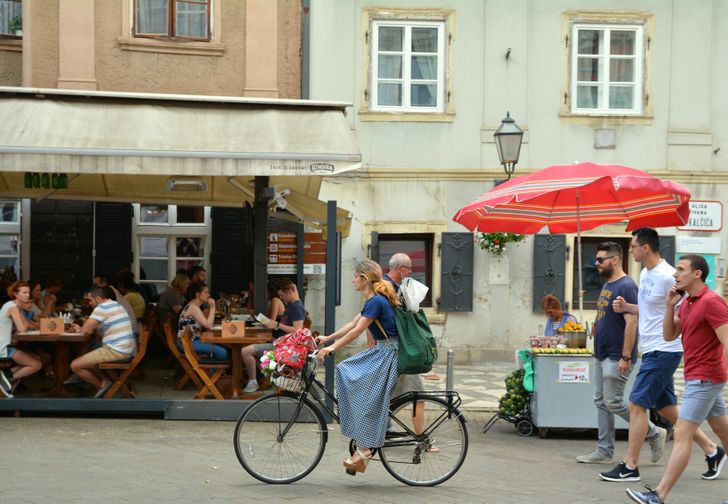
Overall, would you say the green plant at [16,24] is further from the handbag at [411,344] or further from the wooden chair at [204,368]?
the handbag at [411,344]

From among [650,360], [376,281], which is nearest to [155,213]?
[376,281]

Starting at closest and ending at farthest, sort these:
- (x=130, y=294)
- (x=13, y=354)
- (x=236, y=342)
→ (x=13, y=354)
(x=236, y=342)
(x=130, y=294)

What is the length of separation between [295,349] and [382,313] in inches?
27.0

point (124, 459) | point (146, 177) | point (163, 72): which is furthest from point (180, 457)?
point (163, 72)

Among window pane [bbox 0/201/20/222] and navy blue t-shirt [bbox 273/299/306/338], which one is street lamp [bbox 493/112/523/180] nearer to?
navy blue t-shirt [bbox 273/299/306/338]

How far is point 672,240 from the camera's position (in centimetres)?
1845

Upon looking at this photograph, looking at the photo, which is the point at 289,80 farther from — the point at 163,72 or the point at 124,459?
the point at 124,459

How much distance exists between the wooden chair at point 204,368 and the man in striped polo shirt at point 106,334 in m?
0.58

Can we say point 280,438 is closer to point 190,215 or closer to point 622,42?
point 190,215

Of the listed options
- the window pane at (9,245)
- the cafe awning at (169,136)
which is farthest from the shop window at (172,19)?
the cafe awning at (169,136)

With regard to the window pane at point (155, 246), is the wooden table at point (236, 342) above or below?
below

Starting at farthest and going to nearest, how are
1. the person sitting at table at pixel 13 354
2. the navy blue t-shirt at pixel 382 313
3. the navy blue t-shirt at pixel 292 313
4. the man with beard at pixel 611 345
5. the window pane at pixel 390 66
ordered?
the window pane at pixel 390 66 < the navy blue t-shirt at pixel 292 313 < the person sitting at table at pixel 13 354 < the man with beard at pixel 611 345 < the navy blue t-shirt at pixel 382 313

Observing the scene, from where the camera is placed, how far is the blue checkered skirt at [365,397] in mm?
7930

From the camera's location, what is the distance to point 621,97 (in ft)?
61.2
